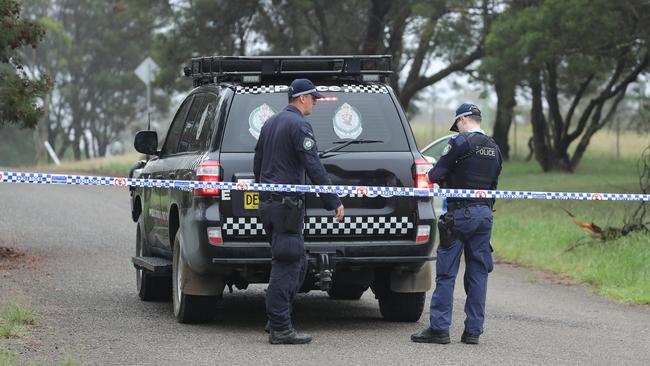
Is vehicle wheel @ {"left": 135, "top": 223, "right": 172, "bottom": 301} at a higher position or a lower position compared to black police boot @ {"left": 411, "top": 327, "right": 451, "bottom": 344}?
lower

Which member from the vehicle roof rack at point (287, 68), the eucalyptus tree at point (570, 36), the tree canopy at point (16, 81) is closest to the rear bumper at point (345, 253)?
the vehicle roof rack at point (287, 68)

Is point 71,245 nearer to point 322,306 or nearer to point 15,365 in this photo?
point 322,306

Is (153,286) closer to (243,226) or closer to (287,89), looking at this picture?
(243,226)

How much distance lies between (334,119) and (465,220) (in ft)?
4.39

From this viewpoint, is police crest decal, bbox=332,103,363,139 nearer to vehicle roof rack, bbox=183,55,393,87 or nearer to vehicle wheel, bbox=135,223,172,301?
vehicle roof rack, bbox=183,55,393,87

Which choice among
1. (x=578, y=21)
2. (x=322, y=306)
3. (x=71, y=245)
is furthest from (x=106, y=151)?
(x=322, y=306)

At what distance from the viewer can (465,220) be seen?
353 inches

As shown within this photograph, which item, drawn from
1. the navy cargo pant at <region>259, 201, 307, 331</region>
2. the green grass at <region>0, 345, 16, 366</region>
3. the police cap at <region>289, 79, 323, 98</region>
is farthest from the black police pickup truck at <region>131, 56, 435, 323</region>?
the green grass at <region>0, 345, 16, 366</region>

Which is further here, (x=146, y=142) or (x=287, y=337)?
(x=146, y=142)

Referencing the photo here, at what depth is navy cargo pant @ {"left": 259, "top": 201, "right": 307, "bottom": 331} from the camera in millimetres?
8734

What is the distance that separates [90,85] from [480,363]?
62.4 metres

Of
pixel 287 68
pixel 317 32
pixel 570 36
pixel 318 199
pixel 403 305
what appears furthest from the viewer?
pixel 317 32

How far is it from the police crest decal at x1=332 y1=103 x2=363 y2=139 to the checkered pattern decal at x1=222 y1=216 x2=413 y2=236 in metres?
0.66

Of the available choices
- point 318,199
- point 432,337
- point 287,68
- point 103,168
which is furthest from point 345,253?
point 103,168
